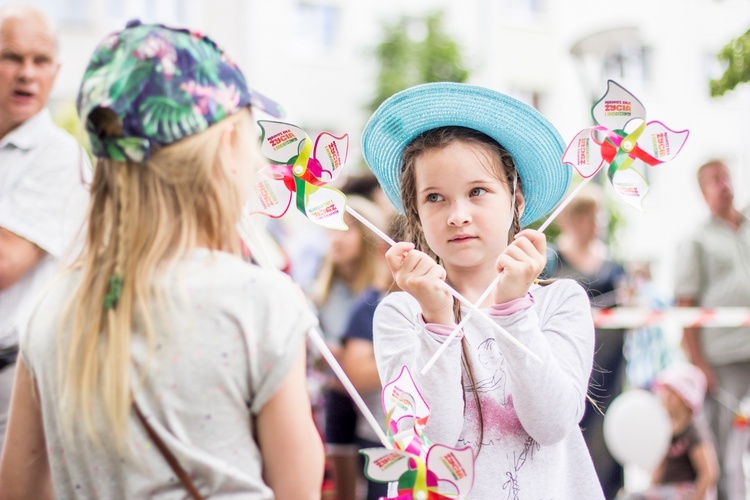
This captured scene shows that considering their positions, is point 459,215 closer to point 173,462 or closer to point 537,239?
point 537,239

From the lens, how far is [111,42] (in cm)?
148

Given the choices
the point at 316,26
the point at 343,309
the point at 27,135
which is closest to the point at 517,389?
the point at 27,135

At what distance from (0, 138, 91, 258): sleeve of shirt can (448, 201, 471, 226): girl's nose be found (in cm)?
103

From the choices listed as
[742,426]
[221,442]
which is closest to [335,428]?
[742,426]

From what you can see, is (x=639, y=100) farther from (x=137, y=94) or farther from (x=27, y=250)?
(x=27, y=250)

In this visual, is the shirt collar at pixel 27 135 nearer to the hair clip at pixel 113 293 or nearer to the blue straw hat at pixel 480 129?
the blue straw hat at pixel 480 129

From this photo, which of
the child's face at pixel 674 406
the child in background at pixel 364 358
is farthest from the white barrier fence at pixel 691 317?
the child in background at pixel 364 358

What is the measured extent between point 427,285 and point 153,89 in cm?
58

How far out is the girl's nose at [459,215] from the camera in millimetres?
1726

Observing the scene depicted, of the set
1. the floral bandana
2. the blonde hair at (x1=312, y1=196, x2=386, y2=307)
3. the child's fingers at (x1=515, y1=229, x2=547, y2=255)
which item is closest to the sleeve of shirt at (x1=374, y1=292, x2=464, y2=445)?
the child's fingers at (x1=515, y1=229, x2=547, y2=255)

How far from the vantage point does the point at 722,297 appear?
481 cm

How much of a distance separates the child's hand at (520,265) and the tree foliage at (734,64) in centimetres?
84

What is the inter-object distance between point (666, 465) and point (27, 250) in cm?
361

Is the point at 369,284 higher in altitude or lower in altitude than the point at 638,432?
higher
